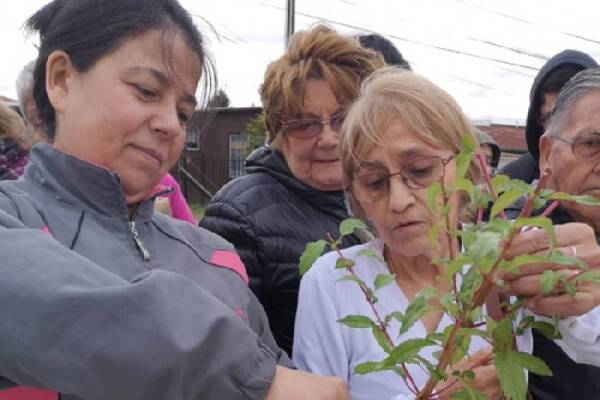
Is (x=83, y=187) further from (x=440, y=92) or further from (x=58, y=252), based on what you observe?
(x=440, y=92)

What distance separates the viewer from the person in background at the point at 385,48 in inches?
94.1

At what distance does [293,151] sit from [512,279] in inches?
48.6

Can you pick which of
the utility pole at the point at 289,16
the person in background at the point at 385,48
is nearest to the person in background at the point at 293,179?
the person in background at the point at 385,48

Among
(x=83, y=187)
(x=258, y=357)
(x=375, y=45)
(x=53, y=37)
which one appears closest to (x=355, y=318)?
(x=258, y=357)

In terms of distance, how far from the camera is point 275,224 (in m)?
1.97

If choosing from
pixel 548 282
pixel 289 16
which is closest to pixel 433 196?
pixel 548 282

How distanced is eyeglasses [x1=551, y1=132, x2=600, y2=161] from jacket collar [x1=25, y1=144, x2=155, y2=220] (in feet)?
4.18

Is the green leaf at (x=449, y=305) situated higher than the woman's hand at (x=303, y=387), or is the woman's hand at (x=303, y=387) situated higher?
the green leaf at (x=449, y=305)

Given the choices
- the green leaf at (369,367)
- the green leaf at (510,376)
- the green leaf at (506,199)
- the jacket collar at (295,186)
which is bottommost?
the jacket collar at (295,186)

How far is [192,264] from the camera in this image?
136 centimetres

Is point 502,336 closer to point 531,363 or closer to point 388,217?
point 531,363

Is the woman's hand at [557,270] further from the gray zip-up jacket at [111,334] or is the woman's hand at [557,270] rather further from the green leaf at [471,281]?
the gray zip-up jacket at [111,334]

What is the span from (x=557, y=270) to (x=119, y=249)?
2.80 ft

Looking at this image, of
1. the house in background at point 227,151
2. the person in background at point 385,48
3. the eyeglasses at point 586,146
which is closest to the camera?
the eyeglasses at point 586,146
